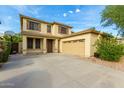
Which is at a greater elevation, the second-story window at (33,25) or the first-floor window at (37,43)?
the second-story window at (33,25)

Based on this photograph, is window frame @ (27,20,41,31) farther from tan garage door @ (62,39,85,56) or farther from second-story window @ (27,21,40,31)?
tan garage door @ (62,39,85,56)

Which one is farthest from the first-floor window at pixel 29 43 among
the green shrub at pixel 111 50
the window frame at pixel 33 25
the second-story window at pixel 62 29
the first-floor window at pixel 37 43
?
the green shrub at pixel 111 50

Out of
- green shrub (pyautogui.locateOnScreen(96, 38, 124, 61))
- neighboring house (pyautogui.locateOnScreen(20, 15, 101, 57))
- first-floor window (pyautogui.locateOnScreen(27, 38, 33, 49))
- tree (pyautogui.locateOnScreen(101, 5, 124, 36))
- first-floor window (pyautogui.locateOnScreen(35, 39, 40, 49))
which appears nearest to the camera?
green shrub (pyautogui.locateOnScreen(96, 38, 124, 61))

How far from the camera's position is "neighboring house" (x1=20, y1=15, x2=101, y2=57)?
458 inches

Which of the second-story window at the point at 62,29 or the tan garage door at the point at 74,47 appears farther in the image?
the second-story window at the point at 62,29

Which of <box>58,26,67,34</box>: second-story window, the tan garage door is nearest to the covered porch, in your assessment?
the tan garage door

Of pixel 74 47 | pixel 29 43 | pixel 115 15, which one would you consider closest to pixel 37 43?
pixel 29 43

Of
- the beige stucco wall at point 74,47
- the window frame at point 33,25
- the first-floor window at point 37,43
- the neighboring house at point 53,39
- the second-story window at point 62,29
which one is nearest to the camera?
the neighboring house at point 53,39

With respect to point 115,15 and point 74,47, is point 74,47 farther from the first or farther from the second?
point 115,15

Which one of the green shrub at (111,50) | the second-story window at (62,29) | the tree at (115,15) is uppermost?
the tree at (115,15)

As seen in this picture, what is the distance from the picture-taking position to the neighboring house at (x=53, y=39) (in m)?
11.6

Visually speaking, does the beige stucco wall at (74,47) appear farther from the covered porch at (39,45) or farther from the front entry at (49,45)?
the front entry at (49,45)

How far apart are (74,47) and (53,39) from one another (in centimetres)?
474
